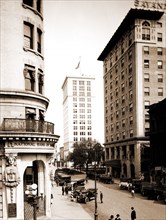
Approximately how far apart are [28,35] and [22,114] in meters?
6.48

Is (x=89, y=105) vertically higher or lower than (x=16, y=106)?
higher

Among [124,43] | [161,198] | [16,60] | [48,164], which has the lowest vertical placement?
[161,198]

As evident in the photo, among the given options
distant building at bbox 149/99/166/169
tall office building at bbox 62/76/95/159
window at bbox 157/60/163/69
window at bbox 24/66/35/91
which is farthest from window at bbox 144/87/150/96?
tall office building at bbox 62/76/95/159

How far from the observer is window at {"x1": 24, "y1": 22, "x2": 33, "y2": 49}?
23.5 meters

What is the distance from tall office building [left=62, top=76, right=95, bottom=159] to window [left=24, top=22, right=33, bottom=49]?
473 feet

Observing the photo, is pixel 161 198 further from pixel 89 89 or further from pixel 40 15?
pixel 89 89

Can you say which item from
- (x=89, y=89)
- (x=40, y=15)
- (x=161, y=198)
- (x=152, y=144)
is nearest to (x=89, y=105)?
(x=89, y=89)

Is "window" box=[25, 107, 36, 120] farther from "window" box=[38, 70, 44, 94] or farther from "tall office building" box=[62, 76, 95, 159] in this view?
"tall office building" box=[62, 76, 95, 159]

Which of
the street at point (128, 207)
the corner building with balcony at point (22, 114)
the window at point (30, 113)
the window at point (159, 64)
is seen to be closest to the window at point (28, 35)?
the corner building with balcony at point (22, 114)

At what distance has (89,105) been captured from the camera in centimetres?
17500

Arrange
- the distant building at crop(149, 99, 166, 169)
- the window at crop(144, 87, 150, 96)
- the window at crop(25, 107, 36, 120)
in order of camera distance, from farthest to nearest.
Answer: the window at crop(144, 87, 150, 96), the distant building at crop(149, 99, 166, 169), the window at crop(25, 107, 36, 120)

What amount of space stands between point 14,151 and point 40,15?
11821 millimetres

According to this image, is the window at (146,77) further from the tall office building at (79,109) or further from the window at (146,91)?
the tall office building at (79,109)

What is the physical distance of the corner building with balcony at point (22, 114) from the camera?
67.2 ft
